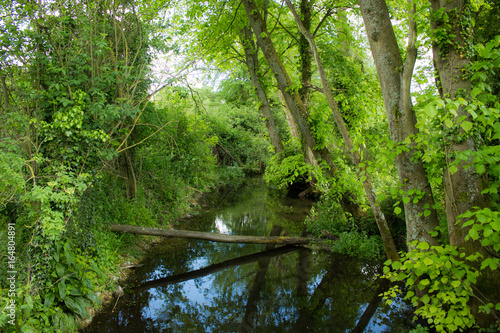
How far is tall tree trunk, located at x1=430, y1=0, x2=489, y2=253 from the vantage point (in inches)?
135

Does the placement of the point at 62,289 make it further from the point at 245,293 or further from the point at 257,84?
the point at 257,84

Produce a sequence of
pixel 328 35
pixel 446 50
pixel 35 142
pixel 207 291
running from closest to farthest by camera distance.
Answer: pixel 446 50 → pixel 35 142 → pixel 207 291 → pixel 328 35

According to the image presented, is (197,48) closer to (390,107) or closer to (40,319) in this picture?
(390,107)

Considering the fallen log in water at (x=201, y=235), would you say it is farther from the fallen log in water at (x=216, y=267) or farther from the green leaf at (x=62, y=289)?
the green leaf at (x=62, y=289)

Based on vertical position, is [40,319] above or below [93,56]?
below

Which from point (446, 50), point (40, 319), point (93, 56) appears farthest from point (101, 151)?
point (446, 50)

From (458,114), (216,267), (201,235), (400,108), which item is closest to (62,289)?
(201,235)

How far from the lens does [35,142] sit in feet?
14.5

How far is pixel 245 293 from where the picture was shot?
5.71 m

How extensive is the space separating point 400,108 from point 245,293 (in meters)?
4.04

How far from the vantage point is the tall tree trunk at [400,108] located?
3924mm

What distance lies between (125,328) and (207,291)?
5.38 feet

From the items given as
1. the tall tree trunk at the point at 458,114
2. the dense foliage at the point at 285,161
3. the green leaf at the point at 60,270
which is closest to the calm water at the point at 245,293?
the dense foliage at the point at 285,161

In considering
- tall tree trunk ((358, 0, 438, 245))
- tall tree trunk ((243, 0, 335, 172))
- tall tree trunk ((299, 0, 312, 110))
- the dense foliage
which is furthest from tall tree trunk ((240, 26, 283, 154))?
tall tree trunk ((358, 0, 438, 245))
